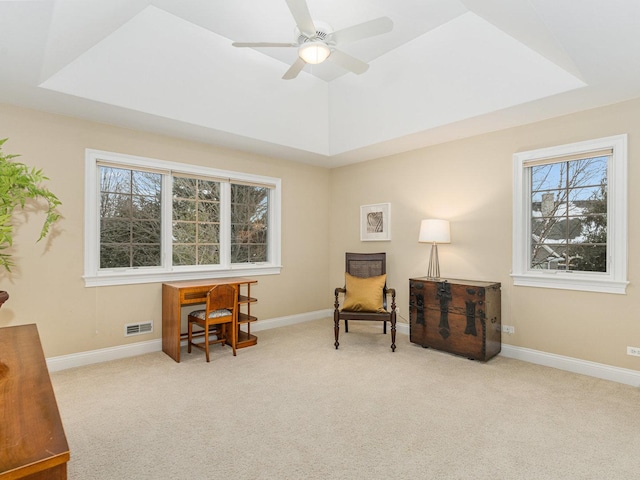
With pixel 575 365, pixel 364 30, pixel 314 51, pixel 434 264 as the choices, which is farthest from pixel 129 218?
pixel 575 365

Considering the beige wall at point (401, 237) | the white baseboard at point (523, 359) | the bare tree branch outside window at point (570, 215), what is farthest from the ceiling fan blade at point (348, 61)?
the white baseboard at point (523, 359)

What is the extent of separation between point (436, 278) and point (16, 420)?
385 cm

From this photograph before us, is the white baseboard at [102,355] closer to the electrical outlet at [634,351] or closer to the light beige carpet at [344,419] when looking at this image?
the light beige carpet at [344,419]

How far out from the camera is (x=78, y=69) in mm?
2992

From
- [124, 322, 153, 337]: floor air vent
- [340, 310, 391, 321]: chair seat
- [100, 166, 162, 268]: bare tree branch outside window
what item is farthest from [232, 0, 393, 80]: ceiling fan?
[124, 322, 153, 337]: floor air vent

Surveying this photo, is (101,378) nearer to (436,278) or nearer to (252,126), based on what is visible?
(252,126)

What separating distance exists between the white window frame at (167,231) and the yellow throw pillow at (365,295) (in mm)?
1312

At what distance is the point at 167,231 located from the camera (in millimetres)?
4172

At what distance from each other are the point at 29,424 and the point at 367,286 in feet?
11.7

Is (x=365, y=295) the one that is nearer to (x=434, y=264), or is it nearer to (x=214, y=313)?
(x=434, y=264)

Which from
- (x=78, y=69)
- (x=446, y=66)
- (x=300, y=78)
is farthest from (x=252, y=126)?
(x=446, y=66)

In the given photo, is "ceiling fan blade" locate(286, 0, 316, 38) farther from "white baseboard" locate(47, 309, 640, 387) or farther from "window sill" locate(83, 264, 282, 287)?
"white baseboard" locate(47, 309, 640, 387)

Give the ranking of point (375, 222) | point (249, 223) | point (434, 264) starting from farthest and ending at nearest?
point (375, 222) < point (249, 223) < point (434, 264)

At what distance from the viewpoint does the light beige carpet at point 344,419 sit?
1979 mm
